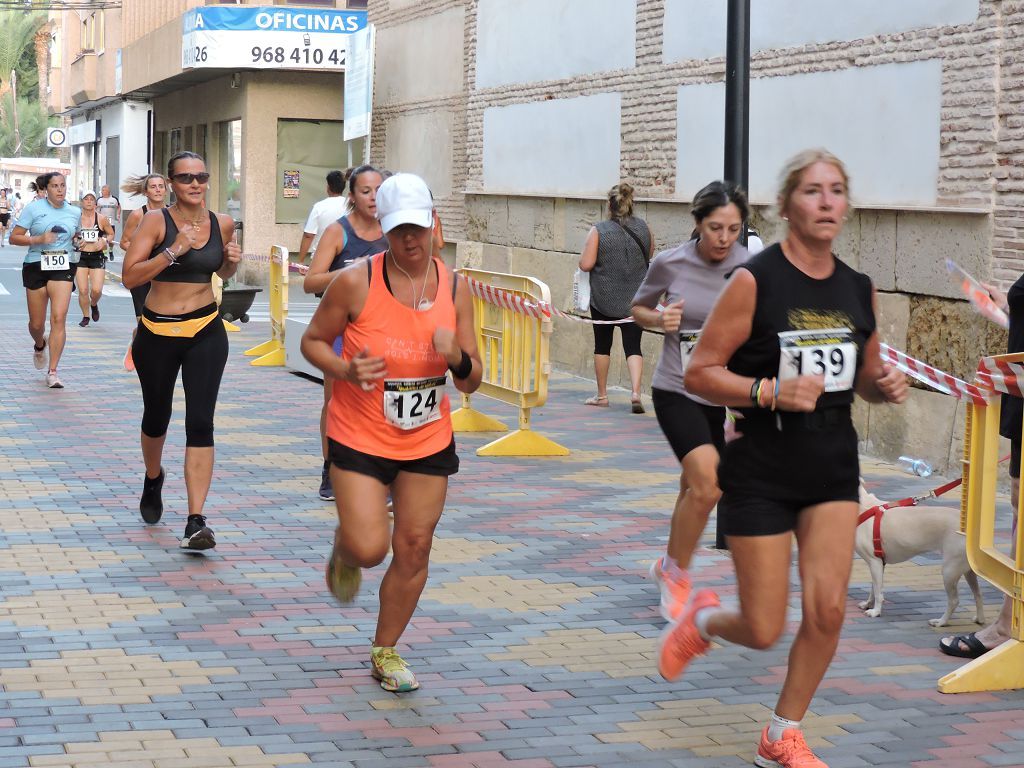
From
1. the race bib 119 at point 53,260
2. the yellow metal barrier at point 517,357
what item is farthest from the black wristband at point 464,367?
the race bib 119 at point 53,260

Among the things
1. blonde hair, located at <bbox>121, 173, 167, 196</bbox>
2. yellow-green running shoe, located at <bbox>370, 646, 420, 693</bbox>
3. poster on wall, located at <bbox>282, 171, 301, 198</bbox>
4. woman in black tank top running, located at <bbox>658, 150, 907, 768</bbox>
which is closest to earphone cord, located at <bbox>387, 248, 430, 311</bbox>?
woman in black tank top running, located at <bbox>658, 150, 907, 768</bbox>

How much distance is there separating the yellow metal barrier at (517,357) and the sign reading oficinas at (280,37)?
20.8m

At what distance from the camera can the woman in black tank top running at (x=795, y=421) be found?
4.85 m

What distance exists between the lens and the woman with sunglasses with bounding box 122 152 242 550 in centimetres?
817

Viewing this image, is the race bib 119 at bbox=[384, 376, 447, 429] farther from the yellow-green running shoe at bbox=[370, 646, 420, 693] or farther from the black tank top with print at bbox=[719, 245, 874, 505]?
the black tank top with print at bbox=[719, 245, 874, 505]

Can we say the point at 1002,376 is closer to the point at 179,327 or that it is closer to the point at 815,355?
the point at 815,355

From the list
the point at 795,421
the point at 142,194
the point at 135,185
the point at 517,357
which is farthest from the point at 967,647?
the point at 142,194

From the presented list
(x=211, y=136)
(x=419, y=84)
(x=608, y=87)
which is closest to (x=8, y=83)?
(x=211, y=136)

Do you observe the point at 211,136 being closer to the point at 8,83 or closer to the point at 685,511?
the point at 685,511

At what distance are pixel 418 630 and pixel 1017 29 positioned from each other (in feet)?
20.5

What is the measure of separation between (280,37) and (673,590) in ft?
89.4

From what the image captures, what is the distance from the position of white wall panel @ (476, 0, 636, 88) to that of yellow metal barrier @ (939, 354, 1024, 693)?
11191mm

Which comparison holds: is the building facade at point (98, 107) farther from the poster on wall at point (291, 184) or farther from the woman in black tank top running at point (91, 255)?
the woman in black tank top running at point (91, 255)

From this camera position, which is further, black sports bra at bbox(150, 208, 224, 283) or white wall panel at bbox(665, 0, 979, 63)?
white wall panel at bbox(665, 0, 979, 63)
